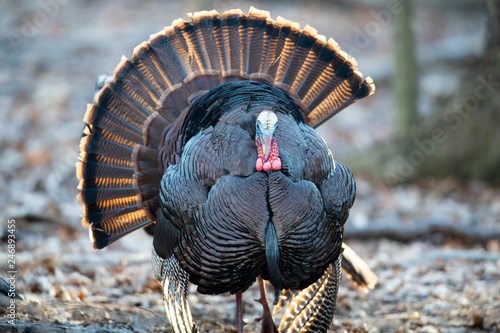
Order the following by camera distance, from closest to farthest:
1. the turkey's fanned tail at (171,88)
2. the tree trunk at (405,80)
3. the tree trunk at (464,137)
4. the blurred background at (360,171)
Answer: the turkey's fanned tail at (171,88) < the blurred background at (360,171) < the tree trunk at (464,137) < the tree trunk at (405,80)

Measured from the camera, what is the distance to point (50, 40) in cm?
1353

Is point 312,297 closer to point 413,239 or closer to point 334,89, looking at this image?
point 334,89

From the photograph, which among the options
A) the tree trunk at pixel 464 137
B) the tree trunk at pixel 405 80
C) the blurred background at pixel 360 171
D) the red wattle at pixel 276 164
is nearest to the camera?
the red wattle at pixel 276 164

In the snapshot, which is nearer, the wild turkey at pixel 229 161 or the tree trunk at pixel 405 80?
the wild turkey at pixel 229 161

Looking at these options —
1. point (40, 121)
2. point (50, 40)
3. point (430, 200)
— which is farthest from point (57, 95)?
point (430, 200)

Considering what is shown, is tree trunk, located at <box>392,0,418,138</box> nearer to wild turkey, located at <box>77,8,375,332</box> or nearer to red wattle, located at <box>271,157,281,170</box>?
wild turkey, located at <box>77,8,375,332</box>

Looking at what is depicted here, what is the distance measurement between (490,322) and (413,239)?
2.46m

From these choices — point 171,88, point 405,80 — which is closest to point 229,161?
point 171,88

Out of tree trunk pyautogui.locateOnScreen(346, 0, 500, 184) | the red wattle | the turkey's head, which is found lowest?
the red wattle

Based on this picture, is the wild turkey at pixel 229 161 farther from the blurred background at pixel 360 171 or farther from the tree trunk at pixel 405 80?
the tree trunk at pixel 405 80

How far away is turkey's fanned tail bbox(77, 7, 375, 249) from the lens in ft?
15.3

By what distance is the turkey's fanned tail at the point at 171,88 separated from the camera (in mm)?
4656

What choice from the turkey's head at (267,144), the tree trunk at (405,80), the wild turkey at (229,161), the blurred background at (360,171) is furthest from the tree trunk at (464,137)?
the turkey's head at (267,144)

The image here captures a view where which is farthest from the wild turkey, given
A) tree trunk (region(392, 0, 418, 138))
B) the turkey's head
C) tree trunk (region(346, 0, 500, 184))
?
tree trunk (region(392, 0, 418, 138))
